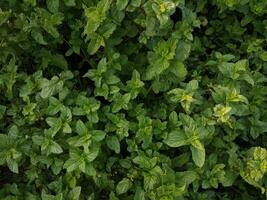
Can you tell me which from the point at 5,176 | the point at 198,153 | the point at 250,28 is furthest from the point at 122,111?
the point at 250,28

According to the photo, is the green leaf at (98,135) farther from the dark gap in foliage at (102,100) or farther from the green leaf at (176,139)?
the dark gap in foliage at (102,100)

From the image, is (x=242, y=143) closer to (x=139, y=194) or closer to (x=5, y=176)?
(x=139, y=194)

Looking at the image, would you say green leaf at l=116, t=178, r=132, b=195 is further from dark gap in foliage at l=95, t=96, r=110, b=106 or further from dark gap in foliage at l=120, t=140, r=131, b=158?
dark gap in foliage at l=95, t=96, r=110, b=106

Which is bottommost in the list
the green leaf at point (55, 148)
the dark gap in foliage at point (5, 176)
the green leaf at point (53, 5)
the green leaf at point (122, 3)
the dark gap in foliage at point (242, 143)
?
the dark gap in foliage at point (5, 176)

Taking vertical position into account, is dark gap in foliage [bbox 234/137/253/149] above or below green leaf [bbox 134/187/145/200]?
above

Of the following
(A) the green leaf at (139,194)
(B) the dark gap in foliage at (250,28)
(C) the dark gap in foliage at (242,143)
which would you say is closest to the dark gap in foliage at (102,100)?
(A) the green leaf at (139,194)

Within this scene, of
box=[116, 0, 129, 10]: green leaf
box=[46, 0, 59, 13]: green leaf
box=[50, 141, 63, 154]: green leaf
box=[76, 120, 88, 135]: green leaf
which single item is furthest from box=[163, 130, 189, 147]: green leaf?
box=[46, 0, 59, 13]: green leaf

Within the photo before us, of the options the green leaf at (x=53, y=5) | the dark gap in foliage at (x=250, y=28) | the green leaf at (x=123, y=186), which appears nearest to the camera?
the green leaf at (x=123, y=186)

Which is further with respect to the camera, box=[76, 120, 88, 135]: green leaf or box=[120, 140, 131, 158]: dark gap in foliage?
box=[120, 140, 131, 158]: dark gap in foliage
